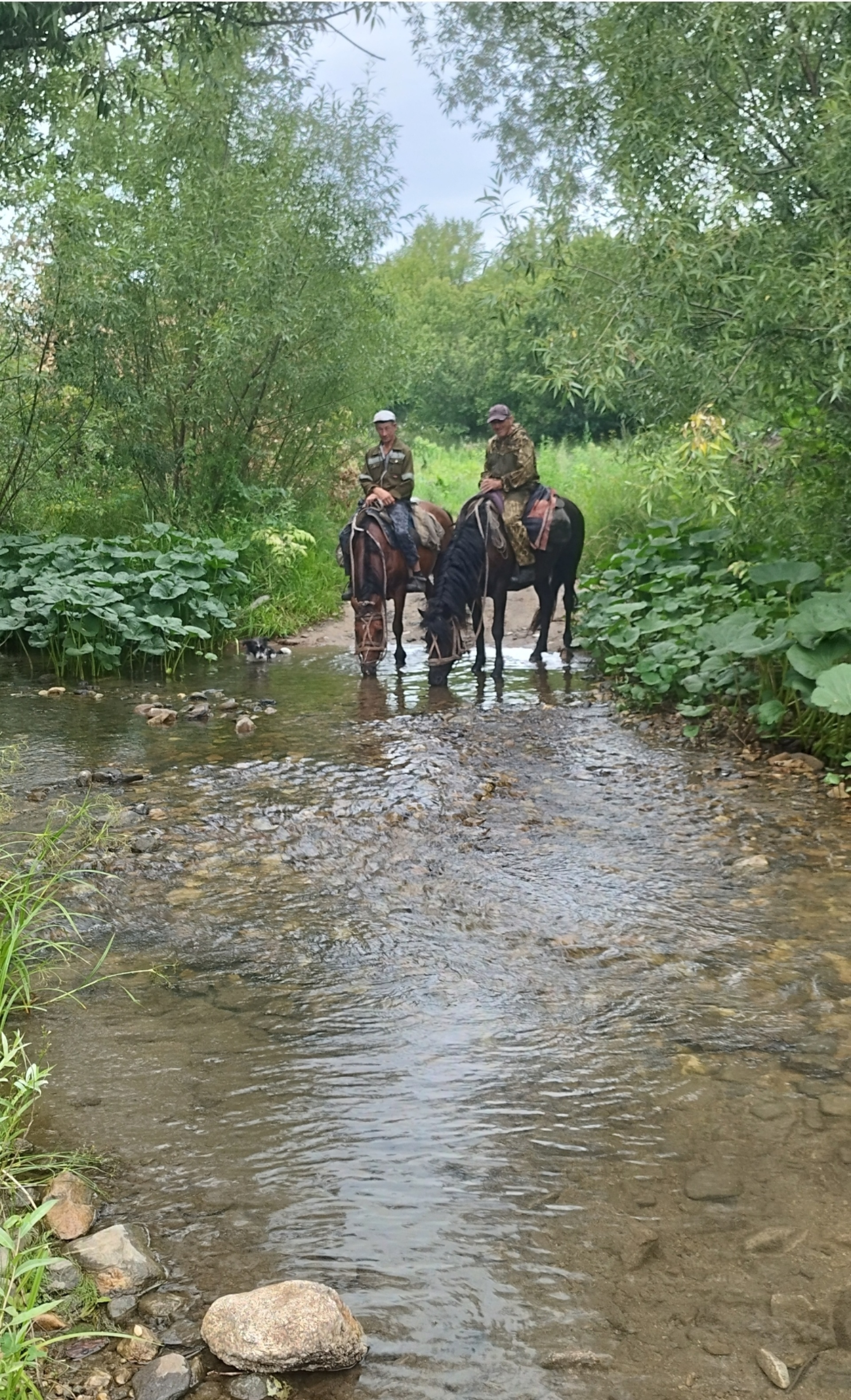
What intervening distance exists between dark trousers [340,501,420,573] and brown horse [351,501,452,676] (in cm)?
6

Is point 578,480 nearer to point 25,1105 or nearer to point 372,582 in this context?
point 372,582

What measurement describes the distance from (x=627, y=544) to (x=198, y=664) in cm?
420

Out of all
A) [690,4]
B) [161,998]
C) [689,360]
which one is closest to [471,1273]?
[161,998]

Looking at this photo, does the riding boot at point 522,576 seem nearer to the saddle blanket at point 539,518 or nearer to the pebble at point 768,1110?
the saddle blanket at point 539,518

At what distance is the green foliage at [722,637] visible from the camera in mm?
6211

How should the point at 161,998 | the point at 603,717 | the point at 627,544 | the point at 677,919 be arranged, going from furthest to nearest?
the point at 627,544
the point at 603,717
the point at 677,919
the point at 161,998

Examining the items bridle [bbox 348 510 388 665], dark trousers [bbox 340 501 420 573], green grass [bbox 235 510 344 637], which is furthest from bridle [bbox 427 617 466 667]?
green grass [bbox 235 510 344 637]

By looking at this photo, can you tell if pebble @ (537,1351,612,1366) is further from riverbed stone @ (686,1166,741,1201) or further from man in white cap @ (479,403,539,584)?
man in white cap @ (479,403,539,584)

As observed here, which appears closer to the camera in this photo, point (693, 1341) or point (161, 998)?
point (693, 1341)

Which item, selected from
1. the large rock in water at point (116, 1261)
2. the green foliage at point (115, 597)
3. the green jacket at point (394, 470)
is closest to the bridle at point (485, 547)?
the green jacket at point (394, 470)

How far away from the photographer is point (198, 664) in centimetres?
1043

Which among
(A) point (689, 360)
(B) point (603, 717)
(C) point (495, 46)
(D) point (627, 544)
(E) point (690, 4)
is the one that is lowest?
(B) point (603, 717)

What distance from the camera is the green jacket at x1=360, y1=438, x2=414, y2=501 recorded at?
9594mm

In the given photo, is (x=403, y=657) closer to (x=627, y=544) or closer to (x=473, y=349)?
(x=627, y=544)
